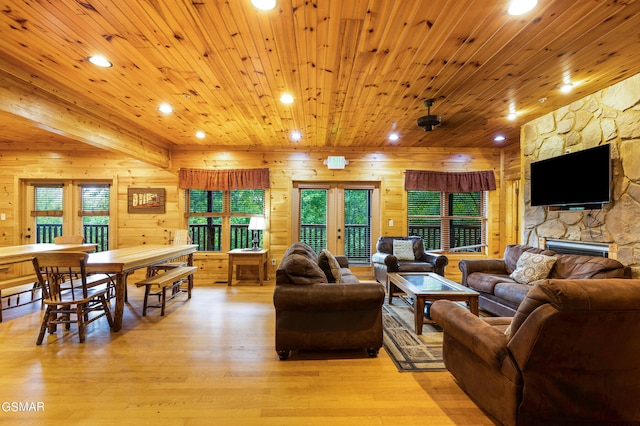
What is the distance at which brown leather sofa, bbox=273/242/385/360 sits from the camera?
2.36 meters

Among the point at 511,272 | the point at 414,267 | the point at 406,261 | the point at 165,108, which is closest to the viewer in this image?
the point at 165,108

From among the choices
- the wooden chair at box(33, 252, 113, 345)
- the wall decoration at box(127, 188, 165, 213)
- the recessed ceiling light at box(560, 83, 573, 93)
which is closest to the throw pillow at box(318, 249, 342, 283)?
the wooden chair at box(33, 252, 113, 345)

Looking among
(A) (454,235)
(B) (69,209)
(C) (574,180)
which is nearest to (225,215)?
(B) (69,209)

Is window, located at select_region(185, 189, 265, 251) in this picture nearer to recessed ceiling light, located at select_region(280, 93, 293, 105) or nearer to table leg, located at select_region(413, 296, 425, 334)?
recessed ceiling light, located at select_region(280, 93, 293, 105)

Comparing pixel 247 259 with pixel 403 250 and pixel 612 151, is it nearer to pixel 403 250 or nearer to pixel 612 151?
pixel 403 250

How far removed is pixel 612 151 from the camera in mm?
3076

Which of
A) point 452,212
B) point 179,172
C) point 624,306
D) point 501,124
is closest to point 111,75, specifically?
point 179,172

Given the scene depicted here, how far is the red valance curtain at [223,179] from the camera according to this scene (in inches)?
217

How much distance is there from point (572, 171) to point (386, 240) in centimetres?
271

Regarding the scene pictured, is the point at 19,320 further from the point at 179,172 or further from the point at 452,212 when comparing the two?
the point at 452,212

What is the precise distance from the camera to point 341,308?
2.38 meters

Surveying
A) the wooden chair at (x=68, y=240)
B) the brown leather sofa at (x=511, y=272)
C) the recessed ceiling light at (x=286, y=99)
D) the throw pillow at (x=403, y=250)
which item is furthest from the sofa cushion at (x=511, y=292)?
the wooden chair at (x=68, y=240)

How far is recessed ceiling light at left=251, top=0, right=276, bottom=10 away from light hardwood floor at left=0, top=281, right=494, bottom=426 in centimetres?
259

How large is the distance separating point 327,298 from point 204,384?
1101 millimetres
